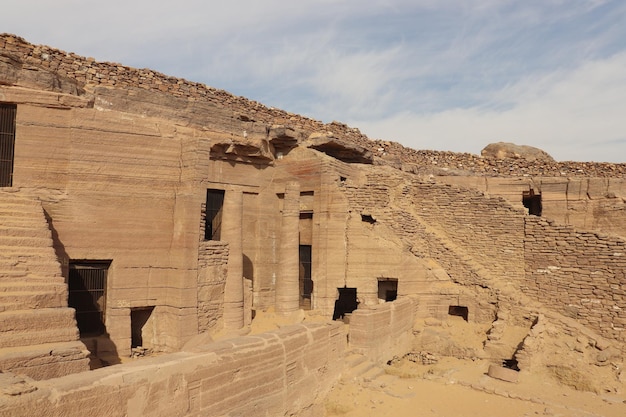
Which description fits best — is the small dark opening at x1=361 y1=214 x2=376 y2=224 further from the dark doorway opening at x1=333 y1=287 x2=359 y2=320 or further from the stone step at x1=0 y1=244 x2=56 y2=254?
the stone step at x1=0 y1=244 x2=56 y2=254

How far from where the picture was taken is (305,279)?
16516 mm

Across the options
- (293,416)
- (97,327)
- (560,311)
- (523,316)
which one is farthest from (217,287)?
(560,311)

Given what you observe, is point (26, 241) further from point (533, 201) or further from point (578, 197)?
point (533, 201)

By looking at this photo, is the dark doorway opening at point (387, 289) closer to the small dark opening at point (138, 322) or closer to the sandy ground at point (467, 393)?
the sandy ground at point (467, 393)

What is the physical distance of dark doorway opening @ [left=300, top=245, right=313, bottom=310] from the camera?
16.4 meters

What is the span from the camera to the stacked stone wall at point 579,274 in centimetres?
1299

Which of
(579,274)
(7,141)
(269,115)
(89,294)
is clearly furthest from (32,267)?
(579,274)

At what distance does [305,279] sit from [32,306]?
982 cm

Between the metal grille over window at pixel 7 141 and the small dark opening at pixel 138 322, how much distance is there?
4.22 metres

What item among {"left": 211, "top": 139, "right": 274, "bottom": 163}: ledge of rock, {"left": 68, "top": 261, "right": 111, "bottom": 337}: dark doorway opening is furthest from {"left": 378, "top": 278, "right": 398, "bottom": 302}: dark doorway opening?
{"left": 68, "top": 261, "right": 111, "bottom": 337}: dark doorway opening

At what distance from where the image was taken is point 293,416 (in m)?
8.21

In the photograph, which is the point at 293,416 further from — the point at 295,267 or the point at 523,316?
the point at 523,316

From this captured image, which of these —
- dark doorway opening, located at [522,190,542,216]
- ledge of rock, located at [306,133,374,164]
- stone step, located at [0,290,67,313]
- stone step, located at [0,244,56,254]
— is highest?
ledge of rock, located at [306,133,374,164]

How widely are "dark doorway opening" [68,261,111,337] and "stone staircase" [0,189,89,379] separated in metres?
2.34
